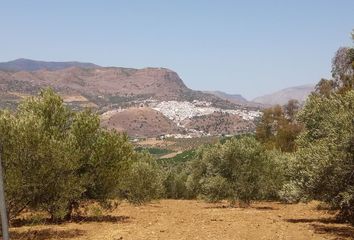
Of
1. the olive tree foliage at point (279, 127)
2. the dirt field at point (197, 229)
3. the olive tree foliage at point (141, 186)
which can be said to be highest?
the olive tree foliage at point (279, 127)

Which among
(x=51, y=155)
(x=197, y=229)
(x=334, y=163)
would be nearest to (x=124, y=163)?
(x=197, y=229)

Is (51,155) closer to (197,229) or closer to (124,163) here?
(124,163)

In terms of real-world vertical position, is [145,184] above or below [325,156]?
below

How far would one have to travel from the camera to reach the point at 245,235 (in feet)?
97.5

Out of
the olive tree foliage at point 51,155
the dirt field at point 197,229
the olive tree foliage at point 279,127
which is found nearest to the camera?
the olive tree foliage at point 51,155

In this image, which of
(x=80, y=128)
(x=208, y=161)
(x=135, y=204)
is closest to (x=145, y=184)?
(x=135, y=204)

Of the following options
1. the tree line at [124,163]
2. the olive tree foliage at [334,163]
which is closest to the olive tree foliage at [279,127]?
the tree line at [124,163]

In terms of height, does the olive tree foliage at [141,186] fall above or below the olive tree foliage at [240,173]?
below

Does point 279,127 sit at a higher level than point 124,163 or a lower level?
higher

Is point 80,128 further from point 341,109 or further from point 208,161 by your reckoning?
point 208,161

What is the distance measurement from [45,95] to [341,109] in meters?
22.9

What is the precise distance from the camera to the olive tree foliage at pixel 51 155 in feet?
86.2

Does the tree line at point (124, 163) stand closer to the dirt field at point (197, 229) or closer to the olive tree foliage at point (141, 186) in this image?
the olive tree foliage at point (141, 186)

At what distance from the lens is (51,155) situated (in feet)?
90.4
